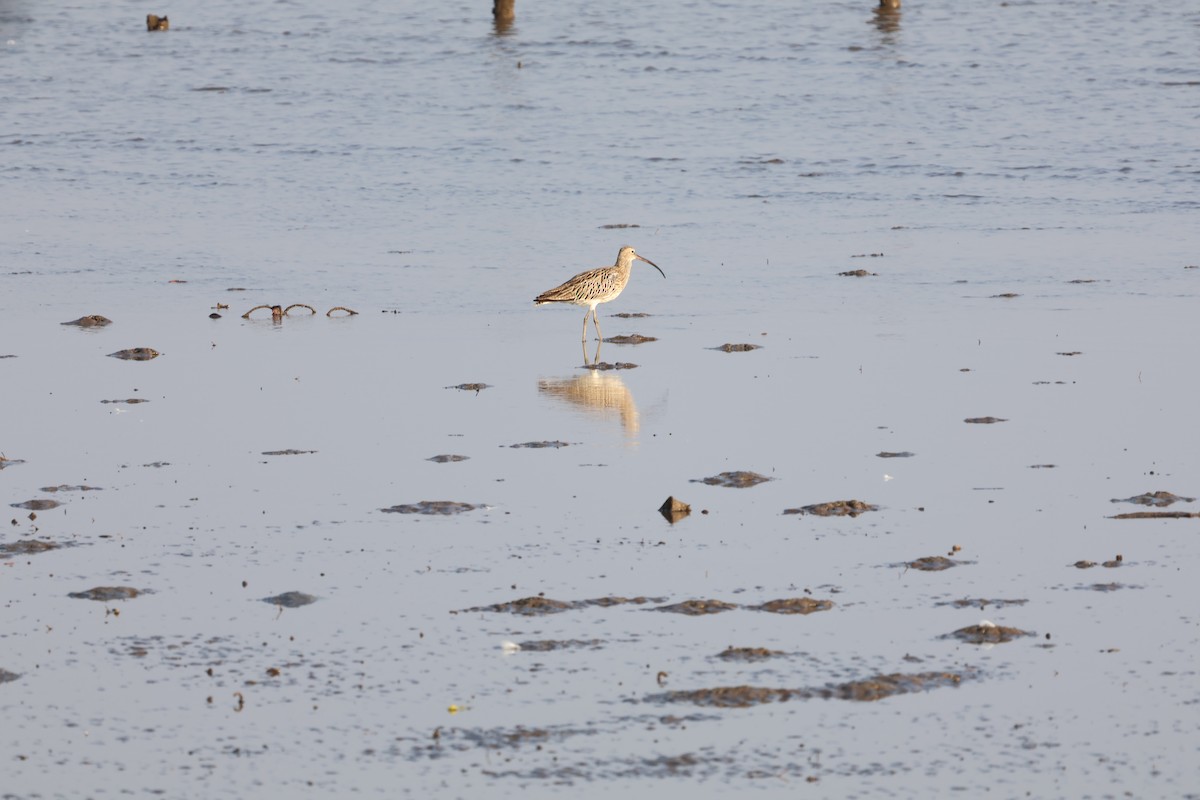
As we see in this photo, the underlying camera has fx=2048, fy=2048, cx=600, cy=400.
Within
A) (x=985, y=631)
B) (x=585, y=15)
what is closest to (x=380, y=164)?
(x=985, y=631)

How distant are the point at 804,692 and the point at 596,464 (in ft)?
14.5

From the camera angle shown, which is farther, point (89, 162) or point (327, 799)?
point (89, 162)

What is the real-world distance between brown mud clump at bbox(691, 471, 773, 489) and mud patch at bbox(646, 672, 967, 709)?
3.52 metres

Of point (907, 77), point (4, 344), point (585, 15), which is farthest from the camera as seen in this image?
point (585, 15)

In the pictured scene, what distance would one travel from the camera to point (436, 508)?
38.0 feet

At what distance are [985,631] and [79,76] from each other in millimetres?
39294

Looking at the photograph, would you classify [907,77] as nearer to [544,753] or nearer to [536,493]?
[536,493]

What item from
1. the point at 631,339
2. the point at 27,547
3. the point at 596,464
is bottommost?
the point at 631,339

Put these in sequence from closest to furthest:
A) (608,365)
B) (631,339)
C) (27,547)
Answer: (27,547) < (608,365) < (631,339)

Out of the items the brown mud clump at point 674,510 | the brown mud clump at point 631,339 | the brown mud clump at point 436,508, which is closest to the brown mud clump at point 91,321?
the brown mud clump at point 631,339

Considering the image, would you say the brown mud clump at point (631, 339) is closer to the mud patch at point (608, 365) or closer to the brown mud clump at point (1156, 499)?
the mud patch at point (608, 365)

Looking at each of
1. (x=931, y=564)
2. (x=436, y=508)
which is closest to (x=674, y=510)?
(x=436, y=508)

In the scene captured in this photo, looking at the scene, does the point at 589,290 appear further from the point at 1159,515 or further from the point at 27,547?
the point at 27,547

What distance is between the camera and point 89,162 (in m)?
31.3
